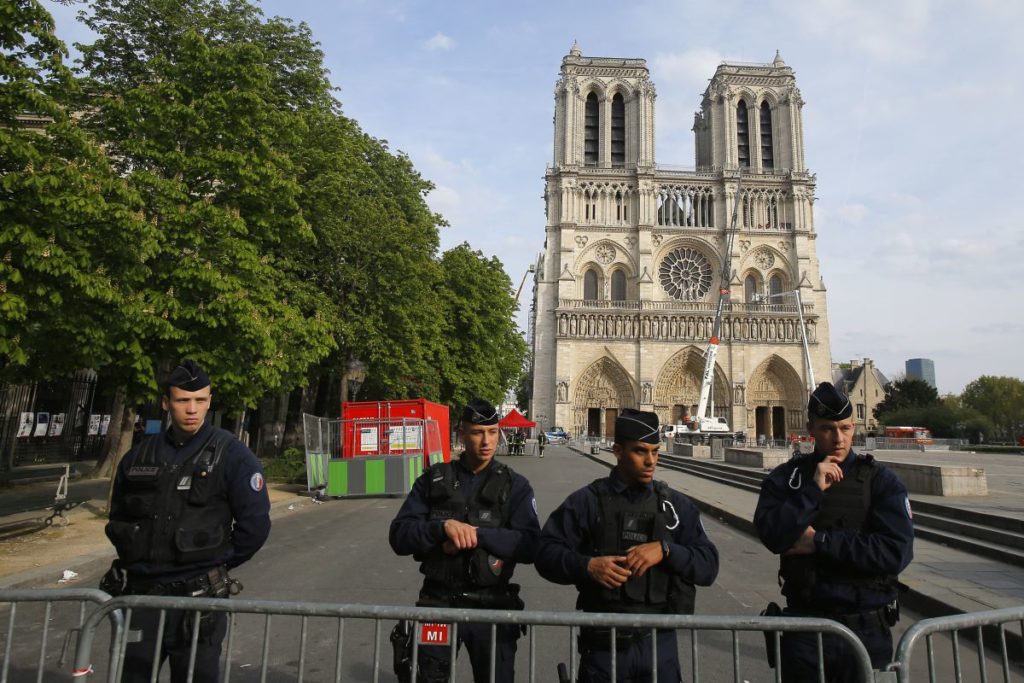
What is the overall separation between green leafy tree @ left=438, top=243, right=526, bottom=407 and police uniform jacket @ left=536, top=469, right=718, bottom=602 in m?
24.1

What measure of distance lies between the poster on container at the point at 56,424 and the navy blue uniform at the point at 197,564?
68.7ft

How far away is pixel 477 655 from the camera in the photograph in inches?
116

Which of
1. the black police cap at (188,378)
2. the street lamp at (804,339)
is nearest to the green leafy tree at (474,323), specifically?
the black police cap at (188,378)

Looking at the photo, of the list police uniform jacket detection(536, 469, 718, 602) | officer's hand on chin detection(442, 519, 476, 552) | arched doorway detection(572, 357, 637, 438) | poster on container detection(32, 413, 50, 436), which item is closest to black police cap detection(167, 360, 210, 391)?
officer's hand on chin detection(442, 519, 476, 552)

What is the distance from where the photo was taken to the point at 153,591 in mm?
2939

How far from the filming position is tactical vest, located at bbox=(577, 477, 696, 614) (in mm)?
2715

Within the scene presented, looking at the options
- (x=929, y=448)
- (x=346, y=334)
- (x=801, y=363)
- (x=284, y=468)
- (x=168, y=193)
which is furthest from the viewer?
(x=801, y=363)

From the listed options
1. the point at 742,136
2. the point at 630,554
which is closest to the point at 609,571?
the point at 630,554

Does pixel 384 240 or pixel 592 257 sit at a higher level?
pixel 592 257

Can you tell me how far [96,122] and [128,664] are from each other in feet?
42.5

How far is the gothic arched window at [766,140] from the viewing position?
53.5m

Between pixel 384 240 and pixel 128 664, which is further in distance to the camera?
pixel 384 240

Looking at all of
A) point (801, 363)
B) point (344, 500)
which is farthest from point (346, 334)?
point (801, 363)

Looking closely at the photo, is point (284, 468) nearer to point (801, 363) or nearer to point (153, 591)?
point (153, 591)
